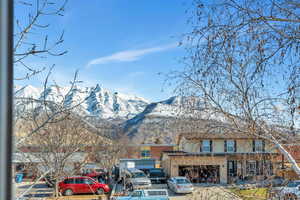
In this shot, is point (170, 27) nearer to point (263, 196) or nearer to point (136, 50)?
point (136, 50)

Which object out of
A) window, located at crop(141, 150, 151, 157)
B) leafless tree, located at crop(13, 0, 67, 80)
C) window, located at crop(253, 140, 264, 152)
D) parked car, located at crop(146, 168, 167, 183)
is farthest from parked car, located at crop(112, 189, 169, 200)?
window, located at crop(141, 150, 151, 157)

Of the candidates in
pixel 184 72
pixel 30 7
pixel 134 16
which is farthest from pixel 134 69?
pixel 30 7

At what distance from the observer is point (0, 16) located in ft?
1.94

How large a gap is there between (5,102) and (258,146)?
7.35 ft

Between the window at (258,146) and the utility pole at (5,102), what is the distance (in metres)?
2.08

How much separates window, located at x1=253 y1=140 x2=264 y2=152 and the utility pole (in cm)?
208

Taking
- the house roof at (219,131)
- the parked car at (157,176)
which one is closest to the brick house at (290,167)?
the house roof at (219,131)

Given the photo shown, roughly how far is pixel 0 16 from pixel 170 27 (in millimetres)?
1734

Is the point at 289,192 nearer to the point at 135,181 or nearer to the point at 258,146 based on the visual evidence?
the point at 258,146

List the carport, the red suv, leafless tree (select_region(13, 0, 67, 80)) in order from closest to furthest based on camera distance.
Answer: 1. leafless tree (select_region(13, 0, 67, 80))
2. the carport
3. the red suv

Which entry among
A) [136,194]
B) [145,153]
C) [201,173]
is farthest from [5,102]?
[145,153]

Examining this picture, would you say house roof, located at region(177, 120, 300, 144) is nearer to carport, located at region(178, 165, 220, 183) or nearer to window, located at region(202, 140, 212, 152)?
window, located at region(202, 140, 212, 152)

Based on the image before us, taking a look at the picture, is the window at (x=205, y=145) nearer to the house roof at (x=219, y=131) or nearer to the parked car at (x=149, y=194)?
the house roof at (x=219, y=131)

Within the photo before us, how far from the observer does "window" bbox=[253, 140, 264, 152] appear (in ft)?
7.89
